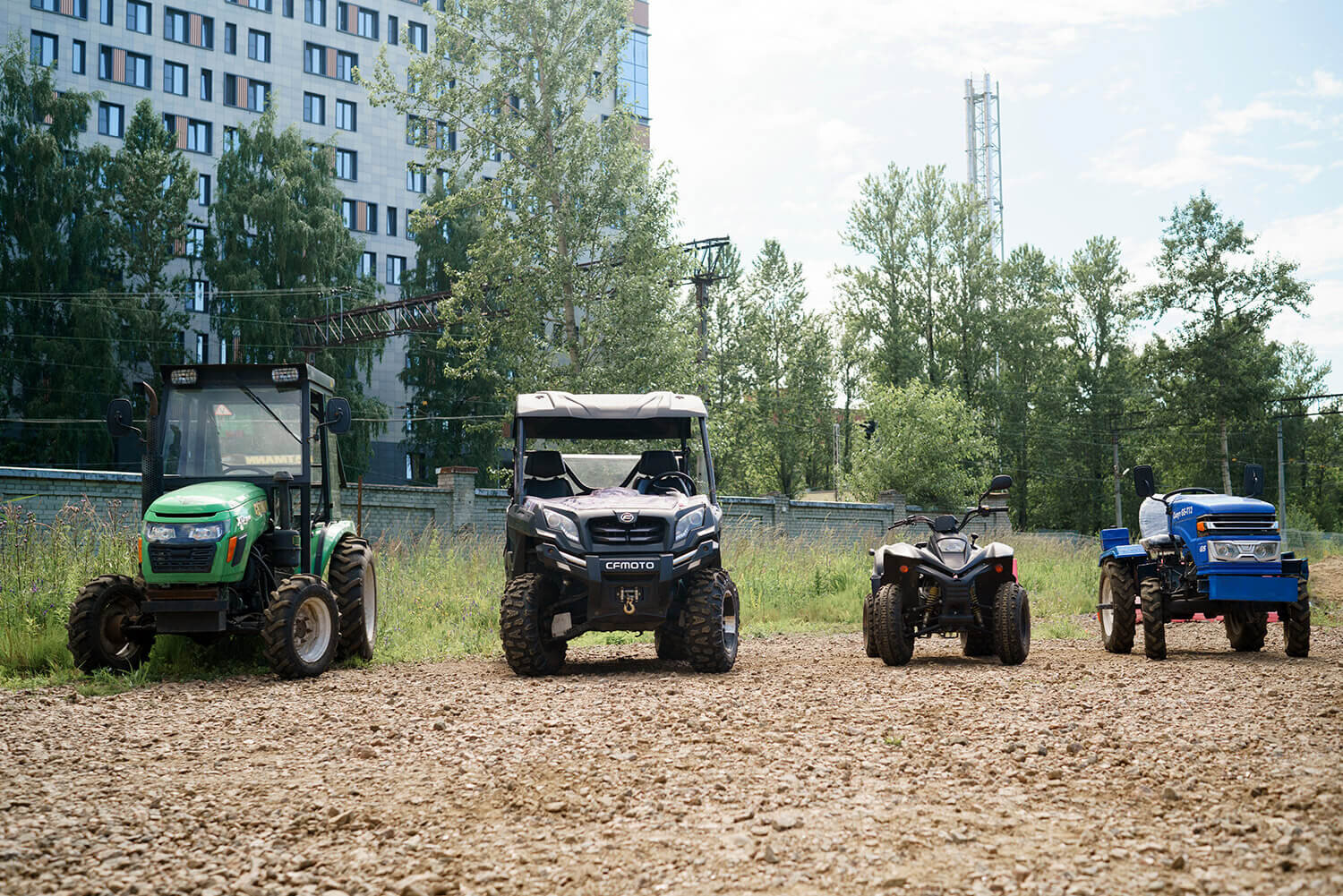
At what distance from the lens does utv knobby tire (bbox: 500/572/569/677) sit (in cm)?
987

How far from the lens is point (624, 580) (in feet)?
32.5

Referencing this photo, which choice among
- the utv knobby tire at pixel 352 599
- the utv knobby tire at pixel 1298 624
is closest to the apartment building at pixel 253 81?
the utv knobby tire at pixel 352 599

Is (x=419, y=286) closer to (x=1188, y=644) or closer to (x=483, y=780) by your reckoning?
(x=1188, y=644)

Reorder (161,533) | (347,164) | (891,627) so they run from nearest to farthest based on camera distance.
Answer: (161,533) → (891,627) → (347,164)

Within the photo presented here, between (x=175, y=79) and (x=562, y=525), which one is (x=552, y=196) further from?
(x=175, y=79)

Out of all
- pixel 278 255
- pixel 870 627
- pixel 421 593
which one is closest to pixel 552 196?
pixel 421 593

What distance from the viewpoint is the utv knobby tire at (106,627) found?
973cm

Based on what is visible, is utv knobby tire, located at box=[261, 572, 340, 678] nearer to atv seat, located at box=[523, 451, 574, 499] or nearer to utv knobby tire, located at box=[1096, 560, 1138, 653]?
atv seat, located at box=[523, 451, 574, 499]

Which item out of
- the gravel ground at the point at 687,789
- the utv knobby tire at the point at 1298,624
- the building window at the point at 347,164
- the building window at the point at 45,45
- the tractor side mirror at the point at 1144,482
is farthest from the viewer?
the building window at the point at 347,164

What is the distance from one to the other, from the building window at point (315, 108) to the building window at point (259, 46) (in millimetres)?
2500

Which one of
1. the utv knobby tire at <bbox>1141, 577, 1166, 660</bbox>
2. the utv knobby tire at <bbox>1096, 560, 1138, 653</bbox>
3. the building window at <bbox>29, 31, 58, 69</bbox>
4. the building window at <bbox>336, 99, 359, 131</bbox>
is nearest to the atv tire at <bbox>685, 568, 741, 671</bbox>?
the utv knobby tire at <bbox>1141, 577, 1166, 660</bbox>

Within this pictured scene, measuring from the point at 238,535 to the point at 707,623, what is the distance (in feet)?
12.7

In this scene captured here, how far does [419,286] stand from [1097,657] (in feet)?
150

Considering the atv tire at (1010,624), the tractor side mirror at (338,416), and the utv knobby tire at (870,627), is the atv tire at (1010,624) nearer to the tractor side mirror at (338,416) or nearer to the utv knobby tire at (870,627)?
the utv knobby tire at (870,627)
